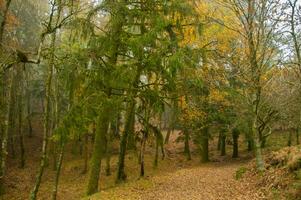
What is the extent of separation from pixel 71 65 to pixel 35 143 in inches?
1019

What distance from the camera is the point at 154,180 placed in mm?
17875

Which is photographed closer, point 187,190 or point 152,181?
point 187,190

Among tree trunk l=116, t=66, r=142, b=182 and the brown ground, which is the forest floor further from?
tree trunk l=116, t=66, r=142, b=182

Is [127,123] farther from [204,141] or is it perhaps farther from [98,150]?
[204,141]

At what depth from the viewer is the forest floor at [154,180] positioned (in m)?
13.4

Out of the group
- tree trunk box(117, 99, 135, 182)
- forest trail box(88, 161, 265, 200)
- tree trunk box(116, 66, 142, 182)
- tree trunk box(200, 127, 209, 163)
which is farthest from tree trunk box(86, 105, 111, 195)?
tree trunk box(200, 127, 209, 163)

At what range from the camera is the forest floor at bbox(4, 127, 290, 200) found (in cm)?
1336

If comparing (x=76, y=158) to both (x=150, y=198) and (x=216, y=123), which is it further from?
(x=150, y=198)

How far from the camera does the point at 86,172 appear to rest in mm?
26016

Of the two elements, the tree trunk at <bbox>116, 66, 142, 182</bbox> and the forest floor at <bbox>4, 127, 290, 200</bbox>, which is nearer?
the forest floor at <bbox>4, 127, 290, 200</bbox>

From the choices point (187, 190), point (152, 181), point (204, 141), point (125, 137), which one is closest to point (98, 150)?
point (125, 137)

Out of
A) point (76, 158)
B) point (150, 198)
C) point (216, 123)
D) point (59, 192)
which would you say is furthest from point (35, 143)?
point (150, 198)

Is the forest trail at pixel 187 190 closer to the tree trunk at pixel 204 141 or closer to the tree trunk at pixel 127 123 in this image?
the tree trunk at pixel 127 123

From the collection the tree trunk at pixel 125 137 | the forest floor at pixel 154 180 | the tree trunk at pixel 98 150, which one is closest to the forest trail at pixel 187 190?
the forest floor at pixel 154 180
